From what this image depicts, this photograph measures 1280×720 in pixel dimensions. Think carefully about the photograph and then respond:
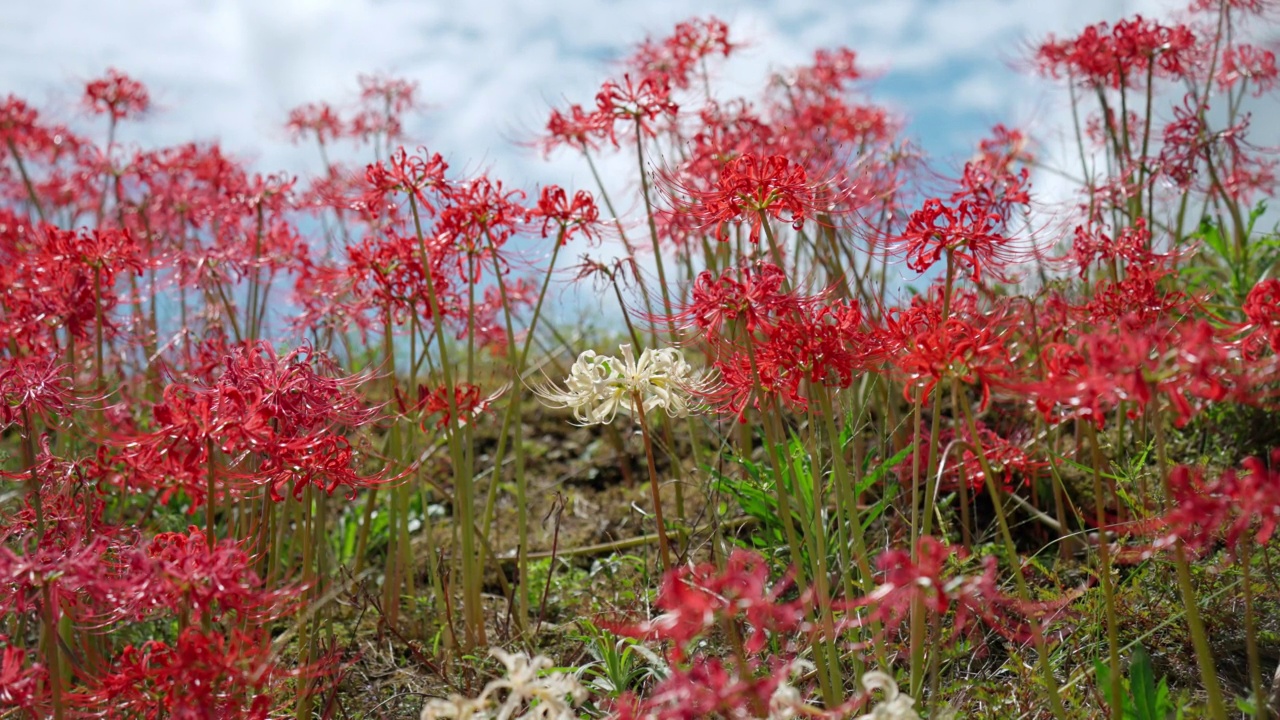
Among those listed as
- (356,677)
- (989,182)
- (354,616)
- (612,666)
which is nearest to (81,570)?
(612,666)

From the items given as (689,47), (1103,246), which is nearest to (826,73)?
(689,47)

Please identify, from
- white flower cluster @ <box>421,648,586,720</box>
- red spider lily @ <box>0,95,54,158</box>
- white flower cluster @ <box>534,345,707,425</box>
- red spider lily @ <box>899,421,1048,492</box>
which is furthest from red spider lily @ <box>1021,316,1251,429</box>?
red spider lily @ <box>0,95,54,158</box>

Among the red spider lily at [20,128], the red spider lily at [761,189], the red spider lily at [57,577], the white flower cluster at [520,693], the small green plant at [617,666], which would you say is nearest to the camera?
the white flower cluster at [520,693]

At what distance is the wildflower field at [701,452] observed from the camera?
1979mm

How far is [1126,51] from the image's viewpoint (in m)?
4.41

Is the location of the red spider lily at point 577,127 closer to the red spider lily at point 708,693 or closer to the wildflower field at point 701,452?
the wildflower field at point 701,452

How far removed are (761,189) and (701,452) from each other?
1.54m

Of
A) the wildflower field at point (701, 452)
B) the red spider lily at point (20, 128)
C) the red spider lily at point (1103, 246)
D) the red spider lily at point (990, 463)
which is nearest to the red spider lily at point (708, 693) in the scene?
the wildflower field at point (701, 452)

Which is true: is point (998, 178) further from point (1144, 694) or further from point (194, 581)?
point (194, 581)

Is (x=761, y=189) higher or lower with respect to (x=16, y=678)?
higher

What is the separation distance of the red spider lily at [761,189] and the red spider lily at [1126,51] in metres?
2.71

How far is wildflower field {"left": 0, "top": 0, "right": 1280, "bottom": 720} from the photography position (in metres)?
1.98

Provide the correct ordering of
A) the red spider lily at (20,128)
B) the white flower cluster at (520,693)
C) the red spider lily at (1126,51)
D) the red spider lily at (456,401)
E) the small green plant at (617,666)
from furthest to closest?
the red spider lily at (20,128)
the red spider lily at (1126,51)
the red spider lily at (456,401)
the small green plant at (617,666)
the white flower cluster at (520,693)

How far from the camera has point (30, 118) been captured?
601cm
